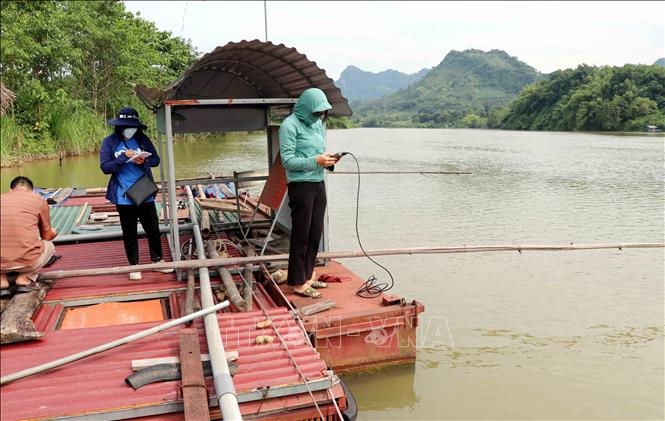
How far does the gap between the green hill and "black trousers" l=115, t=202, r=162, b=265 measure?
12229 cm

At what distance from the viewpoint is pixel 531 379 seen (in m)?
4.77

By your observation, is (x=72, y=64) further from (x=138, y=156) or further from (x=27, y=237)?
(x=27, y=237)

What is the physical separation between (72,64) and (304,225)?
880 inches

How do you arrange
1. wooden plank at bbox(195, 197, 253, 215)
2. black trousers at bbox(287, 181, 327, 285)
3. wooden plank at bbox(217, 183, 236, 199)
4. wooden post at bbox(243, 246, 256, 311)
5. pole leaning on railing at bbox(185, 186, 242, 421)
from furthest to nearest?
wooden plank at bbox(217, 183, 236, 199) → wooden plank at bbox(195, 197, 253, 215) → black trousers at bbox(287, 181, 327, 285) → wooden post at bbox(243, 246, 256, 311) → pole leaning on railing at bbox(185, 186, 242, 421)

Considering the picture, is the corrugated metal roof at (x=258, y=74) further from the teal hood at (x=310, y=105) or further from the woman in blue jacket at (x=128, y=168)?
the teal hood at (x=310, y=105)

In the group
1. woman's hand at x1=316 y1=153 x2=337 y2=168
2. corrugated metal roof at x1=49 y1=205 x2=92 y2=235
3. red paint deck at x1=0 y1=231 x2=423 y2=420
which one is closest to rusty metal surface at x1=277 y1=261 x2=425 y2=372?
red paint deck at x1=0 y1=231 x2=423 y2=420

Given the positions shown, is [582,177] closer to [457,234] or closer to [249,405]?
[457,234]

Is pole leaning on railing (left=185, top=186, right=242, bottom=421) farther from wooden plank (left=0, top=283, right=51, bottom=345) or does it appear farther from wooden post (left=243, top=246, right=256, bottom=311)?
wooden plank (left=0, top=283, right=51, bottom=345)

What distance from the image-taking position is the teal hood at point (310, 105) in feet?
13.8

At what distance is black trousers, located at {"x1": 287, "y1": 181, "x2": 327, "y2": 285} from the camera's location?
173 inches

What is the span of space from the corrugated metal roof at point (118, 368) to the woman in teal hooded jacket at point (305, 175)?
26.5 inches

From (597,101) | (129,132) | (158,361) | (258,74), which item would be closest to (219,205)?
(258,74)

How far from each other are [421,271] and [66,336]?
207 inches

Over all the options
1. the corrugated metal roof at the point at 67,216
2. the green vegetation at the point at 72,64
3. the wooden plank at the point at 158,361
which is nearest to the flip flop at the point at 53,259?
the corrugated metal roof at the point at 67,216
